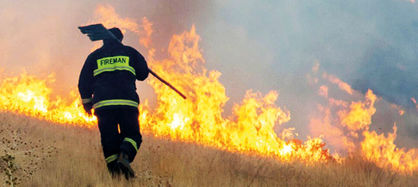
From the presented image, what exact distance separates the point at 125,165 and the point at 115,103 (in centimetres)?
73

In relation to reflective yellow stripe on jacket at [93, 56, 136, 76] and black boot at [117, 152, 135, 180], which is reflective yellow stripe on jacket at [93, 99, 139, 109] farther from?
black boot at [117, 152, 135, 180]

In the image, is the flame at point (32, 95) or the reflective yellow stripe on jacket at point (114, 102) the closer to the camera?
the reflective yellow stripe on jacket at point (114, 102)

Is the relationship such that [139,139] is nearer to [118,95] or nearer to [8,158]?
[118,95]

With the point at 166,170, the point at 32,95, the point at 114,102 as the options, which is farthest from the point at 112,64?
the point at 32,95

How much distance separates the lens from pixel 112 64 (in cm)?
435

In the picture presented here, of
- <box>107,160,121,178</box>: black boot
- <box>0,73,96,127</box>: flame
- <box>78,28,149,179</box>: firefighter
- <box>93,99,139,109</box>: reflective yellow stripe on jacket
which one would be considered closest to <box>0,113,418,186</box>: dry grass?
<box>107,160,121,178</box>: black boot

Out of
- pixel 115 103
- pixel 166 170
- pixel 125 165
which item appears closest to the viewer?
pixel 125 165

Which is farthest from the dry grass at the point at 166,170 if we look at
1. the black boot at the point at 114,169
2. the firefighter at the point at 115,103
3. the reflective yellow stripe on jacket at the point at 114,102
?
the reflective yellow stripe on jacket at the point at 114,102

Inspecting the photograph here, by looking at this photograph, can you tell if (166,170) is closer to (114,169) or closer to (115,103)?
(114,169)

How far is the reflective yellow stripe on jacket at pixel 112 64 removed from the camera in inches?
171

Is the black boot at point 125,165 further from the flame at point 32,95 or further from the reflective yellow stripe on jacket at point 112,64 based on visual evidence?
the flame at point 32,95

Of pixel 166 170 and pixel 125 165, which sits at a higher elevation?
pixel 166 170

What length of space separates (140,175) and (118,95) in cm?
92

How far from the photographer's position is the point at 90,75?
4.58m
